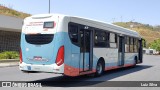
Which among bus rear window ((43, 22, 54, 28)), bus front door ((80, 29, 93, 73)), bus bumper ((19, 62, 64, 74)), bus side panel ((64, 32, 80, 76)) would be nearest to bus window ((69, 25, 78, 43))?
bus side panel ((64, 32, 80, 76))

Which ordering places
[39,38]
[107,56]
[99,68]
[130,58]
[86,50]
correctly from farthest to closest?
[130,58]
[107,56]
[99,68]
[86,50]
[39,38]

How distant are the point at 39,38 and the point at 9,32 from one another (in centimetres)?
2464

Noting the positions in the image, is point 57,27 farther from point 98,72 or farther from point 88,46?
point 98,72

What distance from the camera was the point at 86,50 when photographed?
607 inches

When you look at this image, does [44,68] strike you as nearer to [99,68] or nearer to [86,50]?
[86,50]

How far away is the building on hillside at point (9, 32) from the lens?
3375 cm

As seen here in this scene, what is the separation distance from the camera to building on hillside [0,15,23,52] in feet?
111

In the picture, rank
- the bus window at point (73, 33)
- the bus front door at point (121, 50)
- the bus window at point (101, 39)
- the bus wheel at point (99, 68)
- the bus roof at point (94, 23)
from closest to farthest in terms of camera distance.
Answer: the bus window at point (73, 33) < the bus roof at point (94, 23) < the bus window at point (101, 39) < the bus wheel at point (99, 68) < the bus front door at point (121, 50)

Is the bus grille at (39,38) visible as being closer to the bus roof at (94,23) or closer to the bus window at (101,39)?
the bus roof at (94,23)

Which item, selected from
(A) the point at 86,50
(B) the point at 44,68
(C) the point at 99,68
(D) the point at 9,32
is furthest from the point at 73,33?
(D) the point at 9,32

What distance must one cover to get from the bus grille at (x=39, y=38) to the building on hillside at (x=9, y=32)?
1980 cm

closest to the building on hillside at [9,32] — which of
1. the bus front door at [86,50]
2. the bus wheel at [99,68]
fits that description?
the bus wheel at [99,68]

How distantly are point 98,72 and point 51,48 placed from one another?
180 inches

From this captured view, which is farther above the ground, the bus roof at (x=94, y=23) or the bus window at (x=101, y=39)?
the bus roof at (x=94, y=23)
